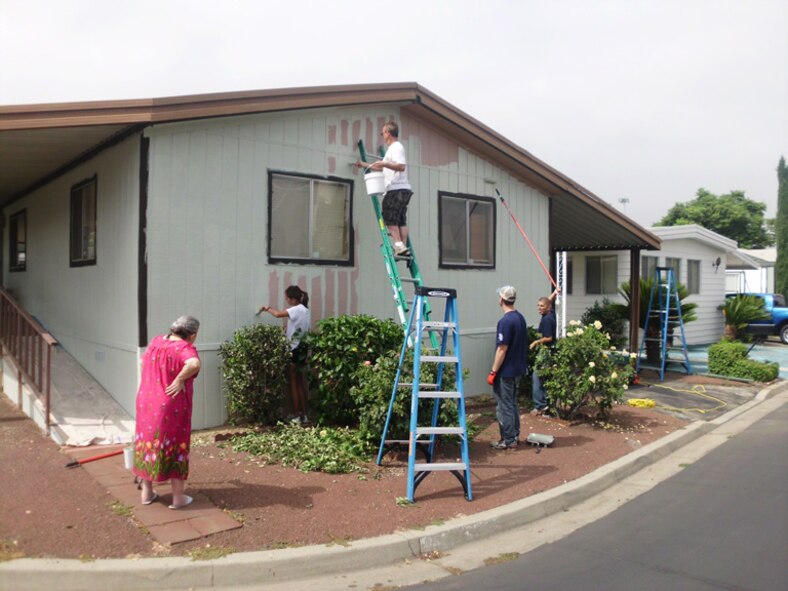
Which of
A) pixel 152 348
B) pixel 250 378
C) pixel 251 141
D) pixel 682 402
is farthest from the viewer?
pixel 682 402

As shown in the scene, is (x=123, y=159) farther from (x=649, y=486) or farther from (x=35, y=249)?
(x=649, y=486)

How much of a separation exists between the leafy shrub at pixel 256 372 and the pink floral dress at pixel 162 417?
212 centimetres

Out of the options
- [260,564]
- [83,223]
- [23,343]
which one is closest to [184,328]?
[260,564]

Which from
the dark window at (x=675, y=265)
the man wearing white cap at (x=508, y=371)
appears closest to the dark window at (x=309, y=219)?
the man wearing white cap at (x=508, y=371)

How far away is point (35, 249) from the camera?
11.5 m

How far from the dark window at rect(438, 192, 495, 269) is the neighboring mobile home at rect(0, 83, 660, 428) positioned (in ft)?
0.09

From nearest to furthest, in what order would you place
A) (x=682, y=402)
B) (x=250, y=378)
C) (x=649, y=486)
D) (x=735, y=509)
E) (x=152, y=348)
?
1. (x=152, y=348)
2. (x=735, y=509)
3. (x=649, y=486)
4. (x=250, y=378)
5. (x=682, y=402)

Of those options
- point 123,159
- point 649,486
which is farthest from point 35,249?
point 649,486

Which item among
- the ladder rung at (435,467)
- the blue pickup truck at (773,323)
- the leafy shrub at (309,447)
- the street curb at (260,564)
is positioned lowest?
the street curb at (260,564)

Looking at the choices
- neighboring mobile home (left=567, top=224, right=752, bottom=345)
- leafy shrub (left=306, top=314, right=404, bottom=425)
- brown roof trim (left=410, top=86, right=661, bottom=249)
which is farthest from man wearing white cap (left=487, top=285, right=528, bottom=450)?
neighboring mobile home (left=567, top=224, right=752, bottom=345)

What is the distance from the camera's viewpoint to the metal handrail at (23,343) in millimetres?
7355

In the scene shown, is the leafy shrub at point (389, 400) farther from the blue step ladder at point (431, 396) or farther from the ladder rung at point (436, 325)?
the ladder rung at point (436, 325)

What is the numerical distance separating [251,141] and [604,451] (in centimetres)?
560

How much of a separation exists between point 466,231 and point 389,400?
15.3ft
